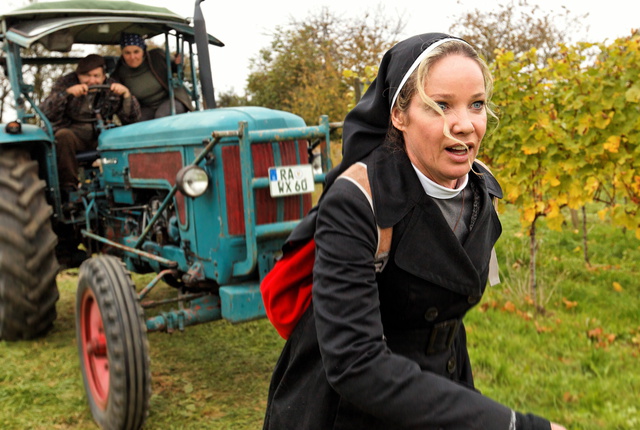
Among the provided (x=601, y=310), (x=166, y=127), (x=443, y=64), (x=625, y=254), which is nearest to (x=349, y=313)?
(x=443, y=64)

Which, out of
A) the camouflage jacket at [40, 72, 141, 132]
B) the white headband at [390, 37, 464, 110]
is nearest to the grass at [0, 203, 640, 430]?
the camouflage jacket at [40, 72, 141, 132]

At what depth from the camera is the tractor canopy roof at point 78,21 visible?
15.2 feet

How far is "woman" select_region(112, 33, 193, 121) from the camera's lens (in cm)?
532

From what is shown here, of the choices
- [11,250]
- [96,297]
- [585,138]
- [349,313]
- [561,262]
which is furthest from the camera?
[561,262]

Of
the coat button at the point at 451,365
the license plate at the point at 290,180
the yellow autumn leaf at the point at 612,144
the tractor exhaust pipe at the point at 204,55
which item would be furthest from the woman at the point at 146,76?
the coat button at the point at 451,365

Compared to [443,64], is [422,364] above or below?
below

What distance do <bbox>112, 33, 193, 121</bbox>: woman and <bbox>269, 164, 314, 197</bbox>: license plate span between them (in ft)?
6.16

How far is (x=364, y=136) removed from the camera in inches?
58.8

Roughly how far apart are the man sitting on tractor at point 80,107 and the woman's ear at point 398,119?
404 centimetres

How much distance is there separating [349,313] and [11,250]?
12.2 feet

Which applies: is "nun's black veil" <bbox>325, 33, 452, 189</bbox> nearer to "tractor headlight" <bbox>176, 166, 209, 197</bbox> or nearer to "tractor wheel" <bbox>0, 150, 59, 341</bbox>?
"tractor headlight" <bbox>176, 166, 209, 197</bbox>

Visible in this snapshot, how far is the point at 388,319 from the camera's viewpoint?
1.46m

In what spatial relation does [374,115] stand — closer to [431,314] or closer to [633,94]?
[431,314]

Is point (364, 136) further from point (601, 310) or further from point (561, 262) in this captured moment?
point (561, 262)
